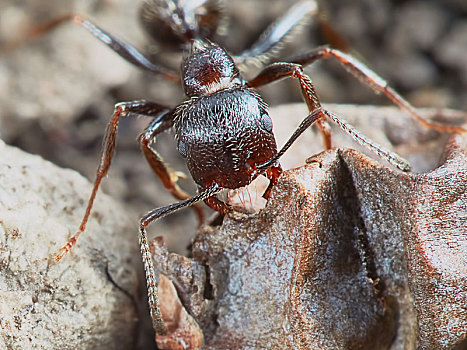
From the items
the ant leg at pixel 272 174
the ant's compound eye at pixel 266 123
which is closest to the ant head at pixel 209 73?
the ant's compound eye at pixel 266 123

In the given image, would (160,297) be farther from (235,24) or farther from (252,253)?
(235,24)

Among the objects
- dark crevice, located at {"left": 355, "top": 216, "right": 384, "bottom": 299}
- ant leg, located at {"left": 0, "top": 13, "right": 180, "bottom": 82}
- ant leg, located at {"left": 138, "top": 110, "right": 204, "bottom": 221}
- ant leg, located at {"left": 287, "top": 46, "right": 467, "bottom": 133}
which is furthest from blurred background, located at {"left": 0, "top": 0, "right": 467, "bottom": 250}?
dark crevice, located at {"left": 355, "top": 216, "right": 384, "bottom": 299}

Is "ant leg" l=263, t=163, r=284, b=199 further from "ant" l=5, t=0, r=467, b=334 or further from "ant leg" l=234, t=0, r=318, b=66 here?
"ant leg" l=234, t=0, r=318, b=66

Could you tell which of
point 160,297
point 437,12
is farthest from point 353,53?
point 160,297

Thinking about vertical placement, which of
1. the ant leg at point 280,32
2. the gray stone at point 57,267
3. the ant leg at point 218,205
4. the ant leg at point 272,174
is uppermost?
the ant leg at point 280,32

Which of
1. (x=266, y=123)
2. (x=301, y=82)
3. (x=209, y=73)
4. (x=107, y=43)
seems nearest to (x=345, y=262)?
(x=266, y=123)

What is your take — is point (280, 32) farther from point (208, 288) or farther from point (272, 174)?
point (208, 288)

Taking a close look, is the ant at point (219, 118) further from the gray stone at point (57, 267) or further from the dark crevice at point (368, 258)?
the dark crevice at point (368, 258)
